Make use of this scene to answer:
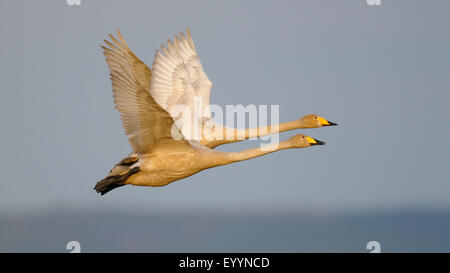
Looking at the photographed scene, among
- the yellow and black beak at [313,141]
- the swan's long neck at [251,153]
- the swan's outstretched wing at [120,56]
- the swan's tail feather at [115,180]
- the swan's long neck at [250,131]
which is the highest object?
the swan's outstretched wing at [120,56]

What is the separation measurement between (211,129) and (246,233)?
135096 millimetres

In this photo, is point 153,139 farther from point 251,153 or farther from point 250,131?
point 250,131

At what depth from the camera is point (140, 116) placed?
1286 centimetres

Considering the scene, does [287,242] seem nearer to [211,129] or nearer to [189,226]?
[189,226]

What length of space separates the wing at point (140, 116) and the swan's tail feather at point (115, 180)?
419 millimetres

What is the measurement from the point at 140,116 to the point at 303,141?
3.35 meters

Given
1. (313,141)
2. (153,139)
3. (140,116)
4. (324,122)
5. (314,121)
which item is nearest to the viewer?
(140,116)

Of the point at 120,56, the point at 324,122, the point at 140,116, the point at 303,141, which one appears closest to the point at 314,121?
the point at 324,122

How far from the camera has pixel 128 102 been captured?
12.8 m

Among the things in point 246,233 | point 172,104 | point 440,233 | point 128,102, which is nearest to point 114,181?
point 128,102

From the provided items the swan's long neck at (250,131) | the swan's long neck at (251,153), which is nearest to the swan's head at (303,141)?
the swan's long neck at (251,153)

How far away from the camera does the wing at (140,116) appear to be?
12.6 meters

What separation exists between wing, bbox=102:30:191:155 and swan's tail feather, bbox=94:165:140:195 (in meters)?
0.42

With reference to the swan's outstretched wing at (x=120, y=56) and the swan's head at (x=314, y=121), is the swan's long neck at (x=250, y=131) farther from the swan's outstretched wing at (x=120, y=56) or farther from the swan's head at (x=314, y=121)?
the swan's outstretched wing at (x=120, y=56)
